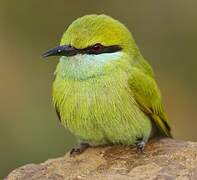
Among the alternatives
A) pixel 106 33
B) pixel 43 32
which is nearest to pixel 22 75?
pixel 43 32

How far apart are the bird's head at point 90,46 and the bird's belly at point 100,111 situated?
0.16 metres

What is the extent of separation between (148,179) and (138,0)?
22.7 ft

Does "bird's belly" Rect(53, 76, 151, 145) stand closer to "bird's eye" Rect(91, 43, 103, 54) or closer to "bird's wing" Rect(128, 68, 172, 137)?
"bird's wing" Rect(128, 68, 172, 137)

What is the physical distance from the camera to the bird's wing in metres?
7.10

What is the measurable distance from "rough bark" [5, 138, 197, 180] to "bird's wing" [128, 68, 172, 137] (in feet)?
0.72

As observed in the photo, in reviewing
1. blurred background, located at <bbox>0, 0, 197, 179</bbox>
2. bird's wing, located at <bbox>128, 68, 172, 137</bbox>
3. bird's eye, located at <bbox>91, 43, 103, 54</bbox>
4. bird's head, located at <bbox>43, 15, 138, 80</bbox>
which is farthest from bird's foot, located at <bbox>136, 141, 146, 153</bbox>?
blurred background, located at <bbox>0, 0, 197, 179</bbox>

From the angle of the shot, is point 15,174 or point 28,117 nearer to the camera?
point 15,174

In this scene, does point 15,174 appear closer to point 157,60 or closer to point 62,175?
point 62,175

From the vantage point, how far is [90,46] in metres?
6.81

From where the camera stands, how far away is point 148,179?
6.46m

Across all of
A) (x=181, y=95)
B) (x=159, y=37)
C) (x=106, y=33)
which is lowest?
(x=181, y=95)

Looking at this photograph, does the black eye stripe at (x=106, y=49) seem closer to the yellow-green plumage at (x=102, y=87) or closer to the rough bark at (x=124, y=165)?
the yellow-green plumage at (x=102, y=87)

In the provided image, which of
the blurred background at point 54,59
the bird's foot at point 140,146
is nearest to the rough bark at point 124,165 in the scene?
the bird's foot at point 140,146

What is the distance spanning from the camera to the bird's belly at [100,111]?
275 inches
